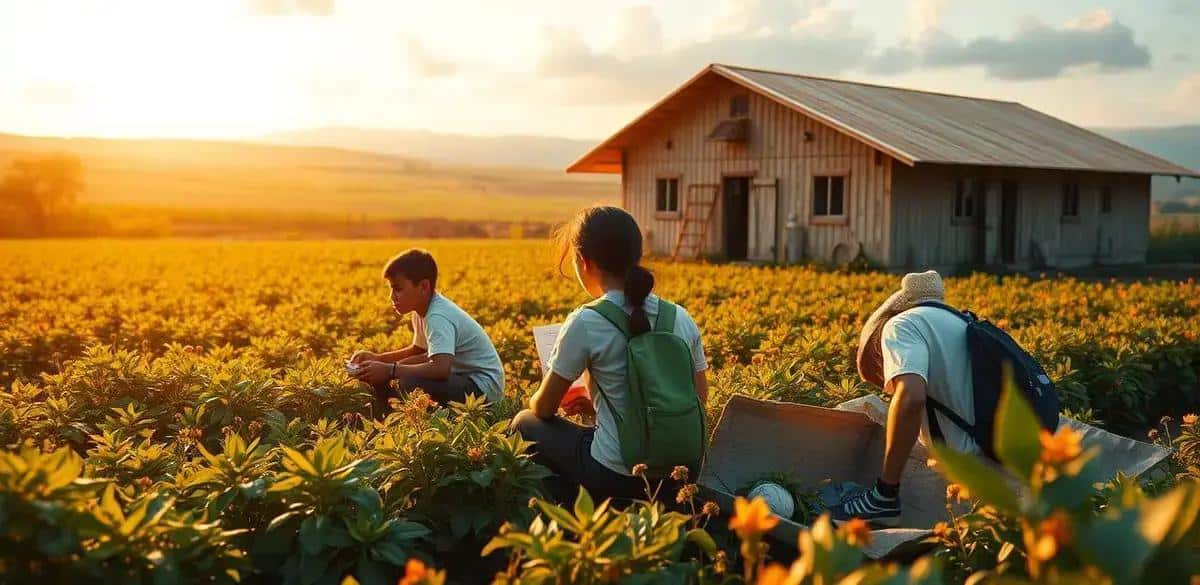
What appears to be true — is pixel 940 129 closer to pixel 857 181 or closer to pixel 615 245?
pixel 857 181

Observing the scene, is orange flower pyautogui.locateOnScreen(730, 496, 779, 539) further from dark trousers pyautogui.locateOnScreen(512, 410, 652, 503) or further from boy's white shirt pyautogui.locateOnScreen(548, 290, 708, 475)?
dark trousers pyautogui.locateOnScreen(512, 410, 652, 503)

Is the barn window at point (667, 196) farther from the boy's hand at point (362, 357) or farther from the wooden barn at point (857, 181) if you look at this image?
the boy's hand at point (362, 357)

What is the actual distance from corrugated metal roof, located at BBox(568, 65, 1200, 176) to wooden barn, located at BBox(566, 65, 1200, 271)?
9cm

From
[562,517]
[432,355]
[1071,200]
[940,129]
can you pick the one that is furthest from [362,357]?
[1071,200]

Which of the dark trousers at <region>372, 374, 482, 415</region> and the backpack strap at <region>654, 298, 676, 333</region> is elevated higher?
the backpack strap at <region>654, 298, 676, 333</region>

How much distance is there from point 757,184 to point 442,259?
8.07 metres

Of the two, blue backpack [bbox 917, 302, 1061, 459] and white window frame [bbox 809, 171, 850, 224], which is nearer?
blue backpack [bbox 917, 302, 1061, 459]

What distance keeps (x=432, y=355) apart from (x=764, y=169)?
20.9m

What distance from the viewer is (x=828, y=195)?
83.0 ft

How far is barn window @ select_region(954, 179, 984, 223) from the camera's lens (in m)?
26.0

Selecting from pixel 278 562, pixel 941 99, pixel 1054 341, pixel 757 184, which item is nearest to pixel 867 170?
pixel 757 184

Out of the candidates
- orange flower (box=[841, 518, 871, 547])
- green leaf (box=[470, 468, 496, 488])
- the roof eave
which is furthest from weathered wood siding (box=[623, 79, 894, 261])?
orange flower (box=[841, 518, 871, 547])

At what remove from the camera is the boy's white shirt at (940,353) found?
187 inches

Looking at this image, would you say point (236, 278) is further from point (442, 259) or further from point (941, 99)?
point (941, 99)
